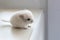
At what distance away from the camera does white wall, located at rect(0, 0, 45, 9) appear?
3.70 ft

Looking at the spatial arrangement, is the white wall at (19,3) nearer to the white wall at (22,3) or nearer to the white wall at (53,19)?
the white wall at (22,3)

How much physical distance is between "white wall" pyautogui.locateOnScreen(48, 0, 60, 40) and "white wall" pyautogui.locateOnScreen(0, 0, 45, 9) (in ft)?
0.24

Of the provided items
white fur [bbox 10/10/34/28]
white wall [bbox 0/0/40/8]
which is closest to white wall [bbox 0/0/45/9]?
white wall [bbox 0/0/40/8]

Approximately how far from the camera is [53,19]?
1.13m

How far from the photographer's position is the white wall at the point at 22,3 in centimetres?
113

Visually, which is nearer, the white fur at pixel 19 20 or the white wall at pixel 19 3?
the white fur at pixel 19 20

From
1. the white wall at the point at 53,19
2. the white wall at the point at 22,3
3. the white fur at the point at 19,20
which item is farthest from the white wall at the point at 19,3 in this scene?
the white fur at the point at 19,20

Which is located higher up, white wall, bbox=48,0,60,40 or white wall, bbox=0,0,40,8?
white wall, bbox=0,0,40,8

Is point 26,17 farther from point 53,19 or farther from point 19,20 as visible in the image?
point 53,19

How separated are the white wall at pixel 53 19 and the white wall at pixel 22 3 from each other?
0.24ft

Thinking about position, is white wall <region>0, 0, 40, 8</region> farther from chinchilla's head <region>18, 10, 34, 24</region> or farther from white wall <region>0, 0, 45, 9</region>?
chinchilla's head <region>18, 10, 34, 24</region>

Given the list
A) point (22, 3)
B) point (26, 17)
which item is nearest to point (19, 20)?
point (26, 17)

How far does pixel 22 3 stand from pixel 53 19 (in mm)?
278

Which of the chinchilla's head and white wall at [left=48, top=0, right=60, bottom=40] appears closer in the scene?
the chinchilla's head
